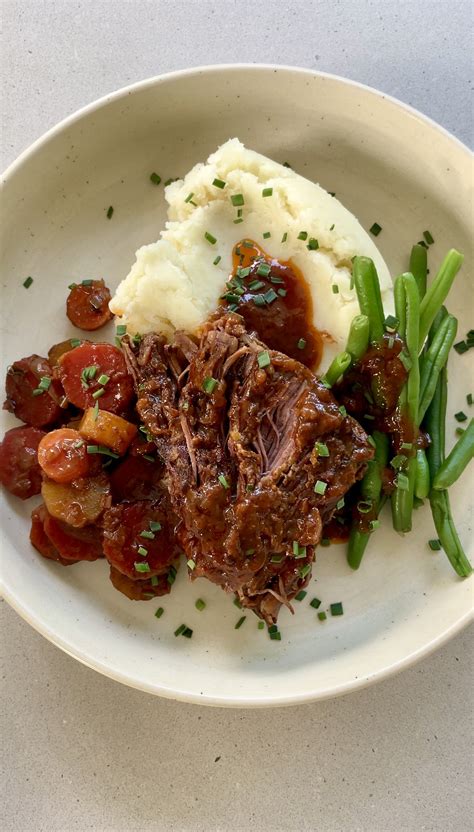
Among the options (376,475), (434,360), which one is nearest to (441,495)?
(376,475)

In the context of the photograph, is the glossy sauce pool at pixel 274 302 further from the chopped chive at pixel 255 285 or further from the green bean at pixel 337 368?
the green bean at pixel 337 368

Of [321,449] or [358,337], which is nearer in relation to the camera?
[321,449]

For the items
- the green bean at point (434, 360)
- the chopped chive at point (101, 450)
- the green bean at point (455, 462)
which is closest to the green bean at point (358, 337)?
the green bean at point (434, 360)

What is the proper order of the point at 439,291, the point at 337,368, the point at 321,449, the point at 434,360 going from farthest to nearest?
the point at 434,360
the point at 439,291
the point at 337,368
the point at 321,449

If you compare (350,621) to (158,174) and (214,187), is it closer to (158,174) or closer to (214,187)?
(214,187)

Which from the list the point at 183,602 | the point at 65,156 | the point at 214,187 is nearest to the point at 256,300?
the point at 214,187

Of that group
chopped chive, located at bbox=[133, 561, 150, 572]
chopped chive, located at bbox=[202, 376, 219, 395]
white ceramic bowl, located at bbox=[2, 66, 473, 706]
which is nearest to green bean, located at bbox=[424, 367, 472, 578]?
white ceramic bowl, located at bbox=[2, 66, 473, 706]

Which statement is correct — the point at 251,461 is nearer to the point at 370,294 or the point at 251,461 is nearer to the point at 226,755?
the point at 370,294
